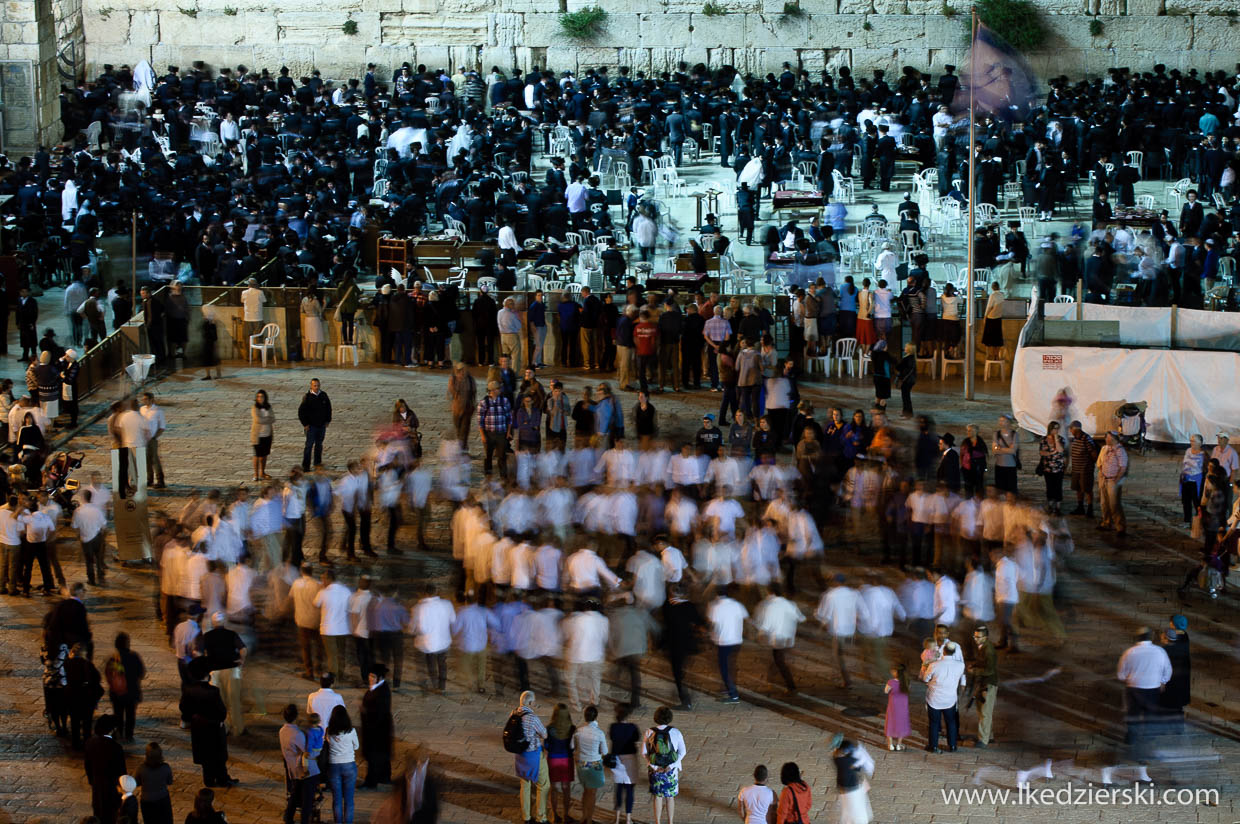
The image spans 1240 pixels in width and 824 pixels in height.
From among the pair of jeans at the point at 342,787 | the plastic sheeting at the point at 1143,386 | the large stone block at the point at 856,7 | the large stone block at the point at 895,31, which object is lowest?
the pair of jeans at the point at 342,787

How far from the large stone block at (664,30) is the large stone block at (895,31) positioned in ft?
12.5

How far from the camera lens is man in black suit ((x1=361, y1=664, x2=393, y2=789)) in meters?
14.1

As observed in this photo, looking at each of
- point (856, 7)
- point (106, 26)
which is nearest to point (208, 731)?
point (856, 7)

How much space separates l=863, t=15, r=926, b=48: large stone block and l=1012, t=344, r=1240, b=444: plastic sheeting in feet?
70.3

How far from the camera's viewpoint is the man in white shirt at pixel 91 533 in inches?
696

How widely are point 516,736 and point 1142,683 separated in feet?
14.7

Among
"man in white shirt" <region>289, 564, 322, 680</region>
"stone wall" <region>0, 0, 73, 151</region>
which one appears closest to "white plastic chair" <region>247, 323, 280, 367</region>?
"man in white shirt" <region>289, 564, 322, 680</region>

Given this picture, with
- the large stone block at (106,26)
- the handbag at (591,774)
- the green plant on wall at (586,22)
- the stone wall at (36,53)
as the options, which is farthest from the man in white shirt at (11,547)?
the large stone block at (106,26)

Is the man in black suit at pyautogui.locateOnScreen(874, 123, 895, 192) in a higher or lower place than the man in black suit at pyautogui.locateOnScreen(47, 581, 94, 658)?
higher

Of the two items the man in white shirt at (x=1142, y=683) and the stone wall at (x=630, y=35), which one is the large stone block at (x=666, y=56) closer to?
the stone wall at (x=630, y=35)

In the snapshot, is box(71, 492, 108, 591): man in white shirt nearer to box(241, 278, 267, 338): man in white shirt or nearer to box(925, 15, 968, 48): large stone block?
box(241, 278, 267, 338): man in white shirt

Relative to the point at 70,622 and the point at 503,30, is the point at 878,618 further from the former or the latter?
the point at 503,30

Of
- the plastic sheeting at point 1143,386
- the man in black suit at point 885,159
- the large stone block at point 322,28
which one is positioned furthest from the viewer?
the large stone block at point 322,28

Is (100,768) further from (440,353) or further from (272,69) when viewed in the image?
(272,69)
